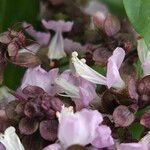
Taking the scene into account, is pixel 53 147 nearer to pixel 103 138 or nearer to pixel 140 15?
pixel 103 138

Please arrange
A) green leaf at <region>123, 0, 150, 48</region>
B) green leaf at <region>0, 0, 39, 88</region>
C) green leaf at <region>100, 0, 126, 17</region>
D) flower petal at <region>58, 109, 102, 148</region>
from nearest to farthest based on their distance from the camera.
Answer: flower petal at <region>58, 109, 102, 148</region> → green leaf at <region>123, 0, 150, 48</region> → green leaf at <region>0, 0, 39, 88</region> → green leaf at <region>100, 0, 126, 17</region>

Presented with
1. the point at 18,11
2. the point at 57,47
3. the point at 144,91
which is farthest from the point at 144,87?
the point at 18,11

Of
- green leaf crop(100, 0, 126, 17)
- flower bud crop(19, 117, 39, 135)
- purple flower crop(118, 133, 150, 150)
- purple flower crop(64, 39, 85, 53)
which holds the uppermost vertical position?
purple flower crop(118, 133, 150, 150)

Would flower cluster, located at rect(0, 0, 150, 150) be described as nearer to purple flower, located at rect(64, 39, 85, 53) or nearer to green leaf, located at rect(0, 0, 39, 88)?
purple flower, located at rect(64, 39, 85, 53)

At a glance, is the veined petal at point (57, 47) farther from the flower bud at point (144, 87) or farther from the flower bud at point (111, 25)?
the flower bud at point (144, 87)

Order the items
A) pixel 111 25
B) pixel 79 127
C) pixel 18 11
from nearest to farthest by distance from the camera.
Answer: pixel 79 127
pixel 111 25
pixel 18 11

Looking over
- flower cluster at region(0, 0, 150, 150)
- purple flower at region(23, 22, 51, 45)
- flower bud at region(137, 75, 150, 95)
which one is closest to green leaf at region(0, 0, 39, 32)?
purple flower at region(23, 22, 51, 45)
